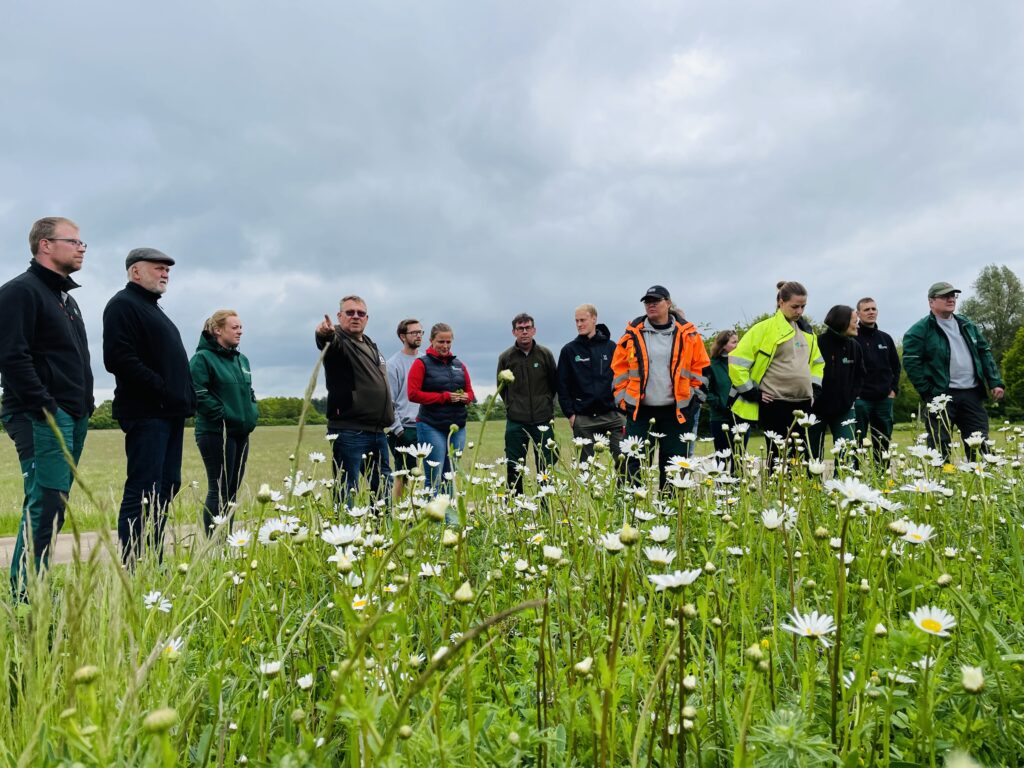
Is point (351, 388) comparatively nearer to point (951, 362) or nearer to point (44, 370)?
point (44, 370)

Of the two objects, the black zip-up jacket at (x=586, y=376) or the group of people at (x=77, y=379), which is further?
the black zip-up jacket at (x=586, y=376)

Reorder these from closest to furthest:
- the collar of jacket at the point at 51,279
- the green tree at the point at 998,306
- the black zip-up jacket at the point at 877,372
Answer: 1. the collar of jacket at the point at 51,279
2. the black zip-up jacket at the point at 877,372
3. the green tree at the point at 998,306

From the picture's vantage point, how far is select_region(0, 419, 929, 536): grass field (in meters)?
2.64

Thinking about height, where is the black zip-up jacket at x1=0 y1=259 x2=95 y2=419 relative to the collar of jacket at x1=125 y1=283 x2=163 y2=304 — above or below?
below

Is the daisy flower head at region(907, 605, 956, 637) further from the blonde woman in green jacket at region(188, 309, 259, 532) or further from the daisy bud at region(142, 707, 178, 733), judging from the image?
the blonde woman in green jacket at region(188, 309, 259, 532)

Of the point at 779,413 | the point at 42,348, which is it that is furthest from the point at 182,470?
the point at 779,413

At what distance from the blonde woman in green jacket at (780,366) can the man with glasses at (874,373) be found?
1693 millimetres

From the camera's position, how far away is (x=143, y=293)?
4543 millimetres

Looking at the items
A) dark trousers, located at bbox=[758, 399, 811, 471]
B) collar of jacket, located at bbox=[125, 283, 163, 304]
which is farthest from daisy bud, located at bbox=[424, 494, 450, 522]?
dark trousers, located at bbox=[758, 399, 811, 471]

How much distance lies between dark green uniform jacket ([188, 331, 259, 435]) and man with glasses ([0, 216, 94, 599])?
110cm

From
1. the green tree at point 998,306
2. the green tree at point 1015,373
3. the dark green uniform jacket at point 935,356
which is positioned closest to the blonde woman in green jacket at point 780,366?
the dark green uniform jacket at point 935,356

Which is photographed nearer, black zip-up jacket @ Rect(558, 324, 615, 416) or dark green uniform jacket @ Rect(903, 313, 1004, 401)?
black zip-up jacket @ Rect(558, 324, 615, 416)

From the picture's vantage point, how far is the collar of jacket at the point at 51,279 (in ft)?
12.9

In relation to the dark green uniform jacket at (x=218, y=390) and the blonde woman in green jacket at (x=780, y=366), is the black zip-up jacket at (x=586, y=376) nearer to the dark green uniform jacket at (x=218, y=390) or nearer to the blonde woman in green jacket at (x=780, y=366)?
the blonde woman in green jacket at (x=780, y=366)
